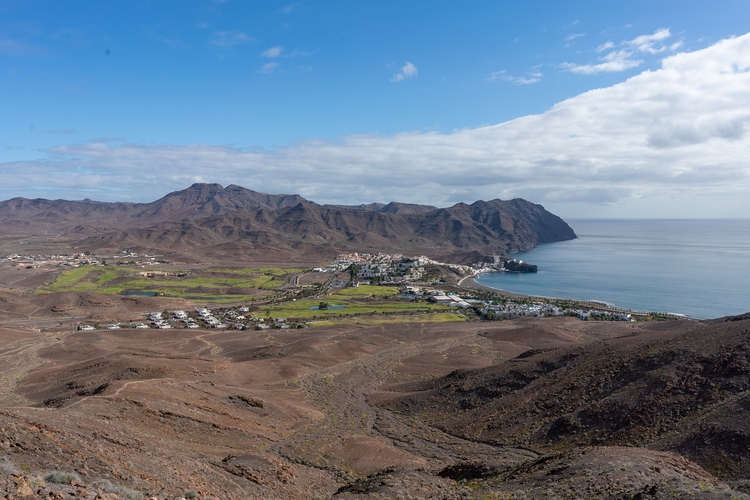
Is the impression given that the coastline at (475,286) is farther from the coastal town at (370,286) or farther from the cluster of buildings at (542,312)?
the cluster of buildings at (542,312)

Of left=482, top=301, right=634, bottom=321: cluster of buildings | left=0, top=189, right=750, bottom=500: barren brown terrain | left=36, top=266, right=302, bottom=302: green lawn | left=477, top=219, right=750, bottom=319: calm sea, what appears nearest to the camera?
left=0, top=189, right=750, bottom=500: barren brown terrain

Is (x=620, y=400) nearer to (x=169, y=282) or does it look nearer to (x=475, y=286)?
(x=475, y=286)

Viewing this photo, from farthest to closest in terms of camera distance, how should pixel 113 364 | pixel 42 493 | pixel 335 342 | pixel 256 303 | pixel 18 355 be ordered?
pixel 256 303 < pixel 335 342 < pixel 18 355 < pixel 113 364 < pixel 42 493

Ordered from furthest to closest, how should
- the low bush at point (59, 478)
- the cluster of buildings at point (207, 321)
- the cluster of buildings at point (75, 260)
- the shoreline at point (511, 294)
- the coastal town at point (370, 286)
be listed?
the cluster of buildings at point (75, 260)
the shoreline at point (511, 294)
the coastal town at point (370, 286)
the cluster of buildings at point (207, 321)
the low bush at point (59, 478)

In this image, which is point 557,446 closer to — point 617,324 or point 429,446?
point 429,446

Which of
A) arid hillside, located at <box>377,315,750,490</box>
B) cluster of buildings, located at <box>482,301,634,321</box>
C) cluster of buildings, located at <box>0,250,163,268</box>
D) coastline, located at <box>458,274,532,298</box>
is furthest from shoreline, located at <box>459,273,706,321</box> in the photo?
cluster of buildings, located at <box>0,250,163,268</box>

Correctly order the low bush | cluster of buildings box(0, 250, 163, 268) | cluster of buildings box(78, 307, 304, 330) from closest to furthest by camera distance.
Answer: the low bush
cluster of buildings box(78, 307, 304, 330)
cluster of buildings box(0, 250, 163, 268)

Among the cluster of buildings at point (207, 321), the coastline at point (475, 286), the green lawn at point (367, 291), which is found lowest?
the cluster of buildings at point (207, 321)

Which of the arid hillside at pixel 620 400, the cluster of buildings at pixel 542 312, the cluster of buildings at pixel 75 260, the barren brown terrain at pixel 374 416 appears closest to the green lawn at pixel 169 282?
the cluster of buildings at pixel 75 260

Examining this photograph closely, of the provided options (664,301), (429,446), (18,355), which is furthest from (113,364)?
(664,301)

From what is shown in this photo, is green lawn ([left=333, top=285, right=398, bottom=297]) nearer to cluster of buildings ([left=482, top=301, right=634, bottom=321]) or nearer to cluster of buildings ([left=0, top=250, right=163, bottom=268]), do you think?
cluster of buildings ([left=482, top=301, right=634, bottom=321])

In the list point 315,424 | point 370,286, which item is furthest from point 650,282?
point 315,424
